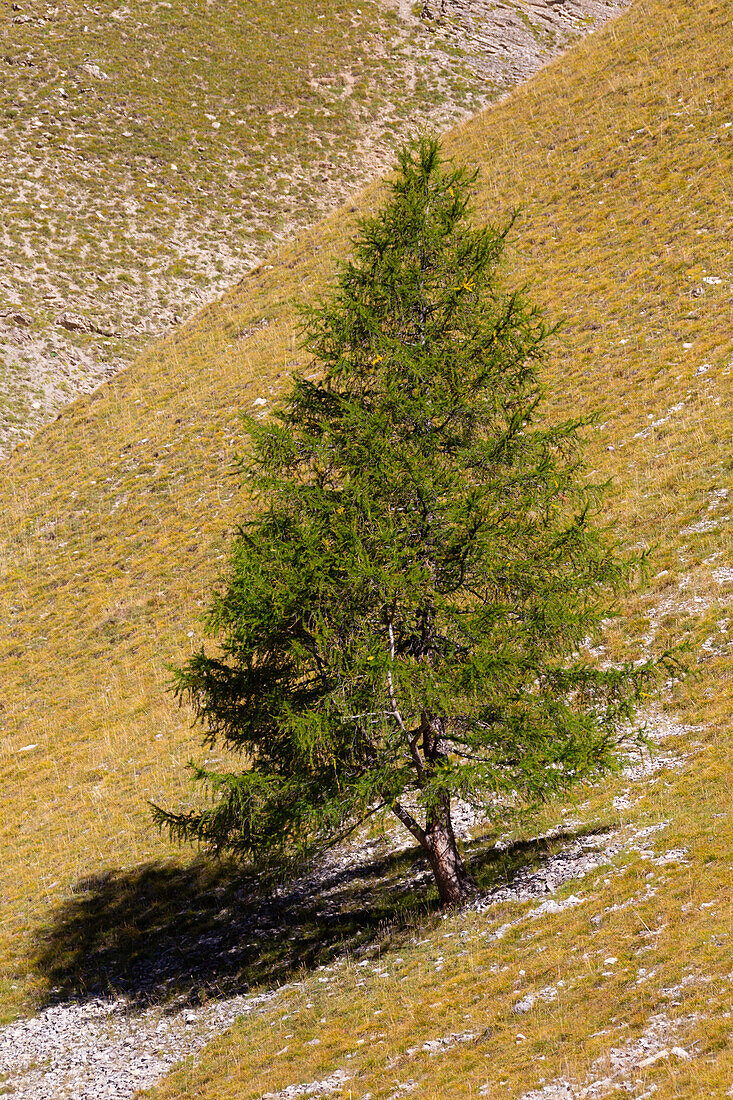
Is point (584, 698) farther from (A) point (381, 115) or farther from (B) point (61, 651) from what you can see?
(A) point (381, 115)

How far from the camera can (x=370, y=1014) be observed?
929 cm

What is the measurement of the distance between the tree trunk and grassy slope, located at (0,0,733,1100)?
1.51 ft

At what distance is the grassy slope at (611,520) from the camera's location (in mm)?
8273

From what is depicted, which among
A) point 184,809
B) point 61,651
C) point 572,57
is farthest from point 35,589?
point 572,57

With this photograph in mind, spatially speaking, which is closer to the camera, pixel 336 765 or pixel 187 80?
pixel 336 765

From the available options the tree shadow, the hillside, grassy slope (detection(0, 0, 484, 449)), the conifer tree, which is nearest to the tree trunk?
the conifer tree

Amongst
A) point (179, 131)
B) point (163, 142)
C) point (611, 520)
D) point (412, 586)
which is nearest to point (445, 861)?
point (412, 586)

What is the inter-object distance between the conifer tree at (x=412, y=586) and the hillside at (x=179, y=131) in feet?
87.8

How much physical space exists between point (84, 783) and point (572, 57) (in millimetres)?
39590

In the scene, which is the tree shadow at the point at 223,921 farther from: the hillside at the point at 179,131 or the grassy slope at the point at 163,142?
the grassy slope at the point at 163,142

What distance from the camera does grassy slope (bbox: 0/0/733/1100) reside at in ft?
27.1

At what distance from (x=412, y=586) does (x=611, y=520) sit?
9.81 m

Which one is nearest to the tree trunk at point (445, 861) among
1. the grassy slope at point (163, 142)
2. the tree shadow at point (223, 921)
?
the tree shadow at point (223, 921)

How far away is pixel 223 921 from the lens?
1359cm
